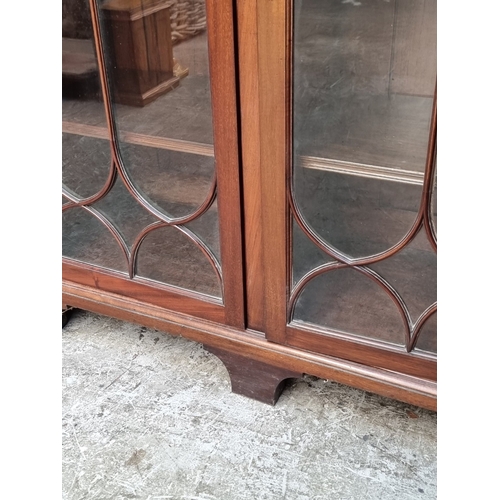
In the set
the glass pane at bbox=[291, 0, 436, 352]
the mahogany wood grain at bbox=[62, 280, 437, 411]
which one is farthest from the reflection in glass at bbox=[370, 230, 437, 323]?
the mahogany wood grain at bbox=[62, 280, 437, 411]

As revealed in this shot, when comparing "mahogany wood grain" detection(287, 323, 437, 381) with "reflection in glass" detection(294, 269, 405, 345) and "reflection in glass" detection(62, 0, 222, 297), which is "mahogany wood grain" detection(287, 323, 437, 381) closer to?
"reflection in glass" detection(294, 269, 405, 345)

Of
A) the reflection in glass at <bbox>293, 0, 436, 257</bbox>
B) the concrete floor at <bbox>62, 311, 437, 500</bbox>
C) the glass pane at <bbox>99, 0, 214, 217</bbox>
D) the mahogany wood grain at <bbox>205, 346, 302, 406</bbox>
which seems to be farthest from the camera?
the mahogany wood grain at <bbox>205, 346, 302, 406</bbox>

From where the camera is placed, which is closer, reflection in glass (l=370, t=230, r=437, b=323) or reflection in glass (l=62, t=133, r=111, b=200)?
reflection in glass (l=370, t=230, r=437, b=323)

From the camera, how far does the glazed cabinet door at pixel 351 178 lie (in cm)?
74

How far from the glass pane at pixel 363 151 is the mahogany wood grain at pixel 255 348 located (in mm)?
64

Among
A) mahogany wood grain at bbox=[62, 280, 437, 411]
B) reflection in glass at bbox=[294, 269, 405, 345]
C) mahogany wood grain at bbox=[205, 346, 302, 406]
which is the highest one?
reflection in glass at bbox=[294, 269, 405, 345]

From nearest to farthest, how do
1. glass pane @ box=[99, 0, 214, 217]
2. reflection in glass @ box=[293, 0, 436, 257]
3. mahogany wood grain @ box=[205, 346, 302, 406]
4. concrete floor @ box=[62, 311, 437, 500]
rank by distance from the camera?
1. reflection in glass @ box=[293, 0, 436, 257]
2. glass pane @ box=[99, 0, 214, 217]
3. concrete floor @ box=[62, 311, 437, 500]
4. mahogany wood grain @ box=[205, 346, 302, 406]

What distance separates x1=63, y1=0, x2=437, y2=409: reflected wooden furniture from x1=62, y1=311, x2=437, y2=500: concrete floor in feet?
0.23

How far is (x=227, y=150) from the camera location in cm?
88

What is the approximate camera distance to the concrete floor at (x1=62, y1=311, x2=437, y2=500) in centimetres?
94

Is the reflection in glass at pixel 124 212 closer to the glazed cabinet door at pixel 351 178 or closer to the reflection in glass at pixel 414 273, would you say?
the glazed cabinet door at pixel 351 178

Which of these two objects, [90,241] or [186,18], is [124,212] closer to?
[90,241]

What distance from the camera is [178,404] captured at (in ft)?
3.59
